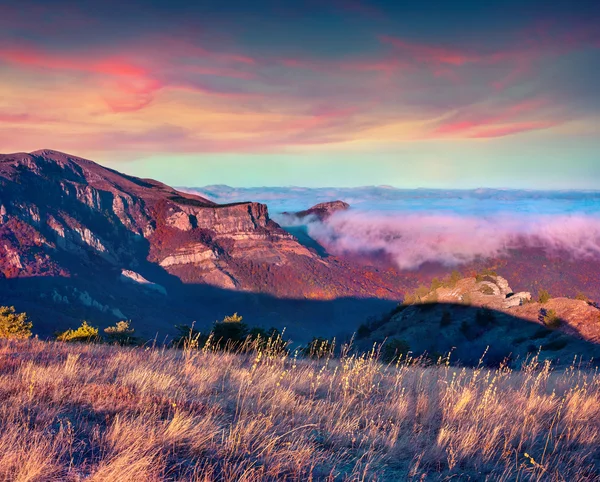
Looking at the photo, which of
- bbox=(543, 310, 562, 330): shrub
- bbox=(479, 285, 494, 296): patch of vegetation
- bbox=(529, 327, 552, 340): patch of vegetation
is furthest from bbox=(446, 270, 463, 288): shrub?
bbox=(529, 327, 552, 340): patch of vegetation

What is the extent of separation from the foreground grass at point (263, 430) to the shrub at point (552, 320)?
42.7 meters

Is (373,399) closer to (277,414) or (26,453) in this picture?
(277,414)

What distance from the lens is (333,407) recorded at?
591 cm

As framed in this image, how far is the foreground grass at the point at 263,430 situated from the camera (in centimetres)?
379

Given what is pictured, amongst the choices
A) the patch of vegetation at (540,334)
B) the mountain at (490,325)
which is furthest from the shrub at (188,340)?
the patch of vegetation at (540,334)

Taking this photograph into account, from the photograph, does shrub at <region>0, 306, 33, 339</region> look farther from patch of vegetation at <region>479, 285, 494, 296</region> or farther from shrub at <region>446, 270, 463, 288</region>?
shrub at <region>446, 270, 463, 288</region>

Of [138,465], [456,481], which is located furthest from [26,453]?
[456,481]

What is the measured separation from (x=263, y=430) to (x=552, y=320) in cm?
4795

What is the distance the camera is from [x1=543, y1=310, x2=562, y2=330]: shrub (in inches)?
1682

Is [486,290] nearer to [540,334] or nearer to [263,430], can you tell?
[540,334]

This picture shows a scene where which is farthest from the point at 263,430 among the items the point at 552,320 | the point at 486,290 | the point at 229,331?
the point at 486,290

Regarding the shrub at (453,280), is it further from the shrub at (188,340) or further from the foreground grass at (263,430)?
the foreground grass at (263,430)

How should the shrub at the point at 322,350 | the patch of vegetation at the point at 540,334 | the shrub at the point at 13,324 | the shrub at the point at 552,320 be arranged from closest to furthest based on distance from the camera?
the shrub at the point at 322,350, the shrub at the point at 13,324, the patch of vegetation at the point at 540,334, the shrub at the point at 552,320

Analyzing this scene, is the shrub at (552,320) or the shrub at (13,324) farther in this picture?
the shrub at (552,320)
